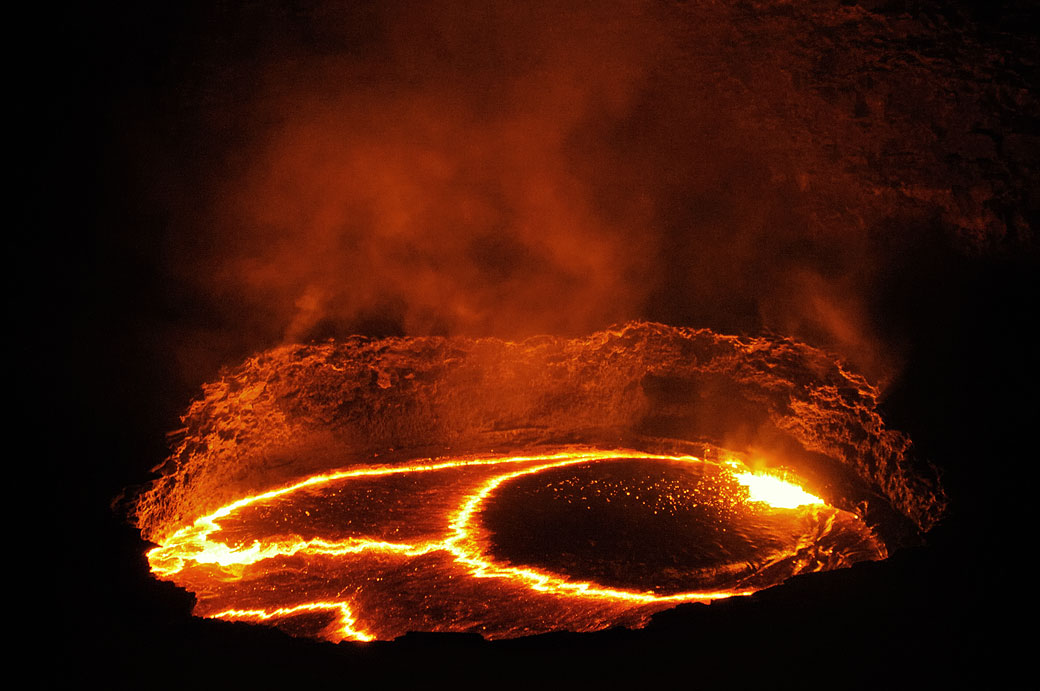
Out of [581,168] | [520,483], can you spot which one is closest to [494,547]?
[520,483]

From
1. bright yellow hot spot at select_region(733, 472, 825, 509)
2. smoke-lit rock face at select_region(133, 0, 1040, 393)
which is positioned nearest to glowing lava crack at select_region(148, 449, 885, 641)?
bright yellow hot spot at select_region(733, 472, 825, 509)

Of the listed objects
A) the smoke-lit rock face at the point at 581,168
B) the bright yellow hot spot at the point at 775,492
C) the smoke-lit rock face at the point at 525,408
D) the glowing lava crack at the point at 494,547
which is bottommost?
the glowing lava crack at the point at 494,547

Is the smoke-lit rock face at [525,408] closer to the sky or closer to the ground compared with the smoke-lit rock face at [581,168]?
closer to the ground

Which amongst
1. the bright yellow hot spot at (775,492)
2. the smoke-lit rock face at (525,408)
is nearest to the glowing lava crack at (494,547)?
the bright yellow hot spot at (775,492)

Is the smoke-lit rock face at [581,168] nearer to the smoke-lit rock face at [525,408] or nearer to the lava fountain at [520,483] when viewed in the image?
the smoke-lit rock face at [525,408]

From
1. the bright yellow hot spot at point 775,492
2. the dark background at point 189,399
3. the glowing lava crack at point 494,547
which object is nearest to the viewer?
the dark background at point 189,399

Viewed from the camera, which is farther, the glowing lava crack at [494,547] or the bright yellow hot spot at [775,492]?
the bright yellow hot spot at [775,492]

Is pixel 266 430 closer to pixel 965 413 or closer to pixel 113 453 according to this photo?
pixel 113 453

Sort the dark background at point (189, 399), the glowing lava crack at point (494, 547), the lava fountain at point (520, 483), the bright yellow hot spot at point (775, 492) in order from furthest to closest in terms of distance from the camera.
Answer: the bright yellow hot spot at point (775, 492) < the lava fountain at point (520, 483) < the glowing lava crack at point (494, 547) < the dark background at point (189, 399)

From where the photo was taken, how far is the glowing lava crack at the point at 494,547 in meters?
3.98

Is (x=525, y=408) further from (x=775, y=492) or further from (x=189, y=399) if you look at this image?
(x=189, y=399)

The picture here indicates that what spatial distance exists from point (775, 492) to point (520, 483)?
78.1 inches

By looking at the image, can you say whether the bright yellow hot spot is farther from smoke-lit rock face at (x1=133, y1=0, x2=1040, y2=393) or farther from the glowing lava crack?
smoke-lit rock face at (x1=133, y1=0, x2=1040, y2=393)

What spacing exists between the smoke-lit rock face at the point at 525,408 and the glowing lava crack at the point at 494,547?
12.1 inches
